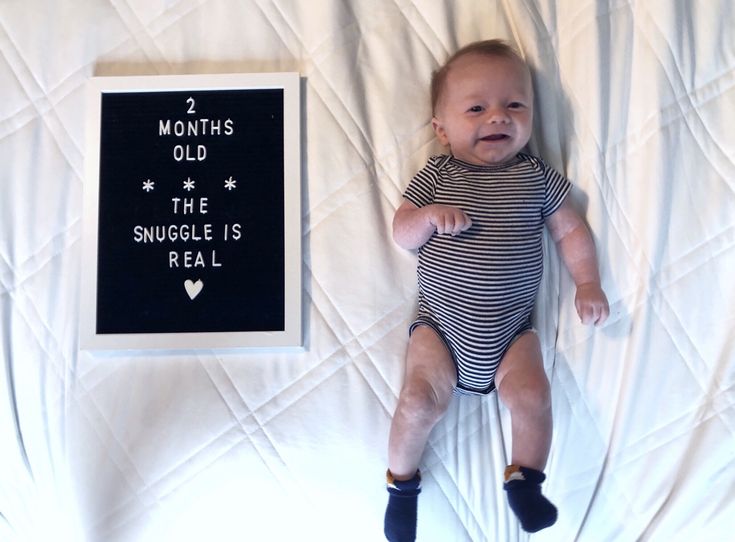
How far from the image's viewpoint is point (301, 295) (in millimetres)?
737

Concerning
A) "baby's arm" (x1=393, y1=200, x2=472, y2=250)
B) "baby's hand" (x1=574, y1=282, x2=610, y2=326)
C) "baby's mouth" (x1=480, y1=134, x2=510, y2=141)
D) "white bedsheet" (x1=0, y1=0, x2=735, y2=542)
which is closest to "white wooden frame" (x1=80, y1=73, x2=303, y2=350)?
"white bedsheet" (x1=0, y1=0, x2=735, y2=542)

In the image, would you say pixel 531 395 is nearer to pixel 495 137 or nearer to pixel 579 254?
pixel 579 254

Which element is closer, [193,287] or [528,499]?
[528,499]

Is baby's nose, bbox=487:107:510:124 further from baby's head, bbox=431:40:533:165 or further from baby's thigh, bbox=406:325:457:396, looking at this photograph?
baby's thigh, bbox=406:325:457:396

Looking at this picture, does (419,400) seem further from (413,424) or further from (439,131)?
(439,131)

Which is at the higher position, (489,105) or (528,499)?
(489,105)

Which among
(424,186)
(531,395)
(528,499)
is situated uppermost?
(424,186)

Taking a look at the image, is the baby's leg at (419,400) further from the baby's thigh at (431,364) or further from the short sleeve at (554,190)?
the short sleeve at (554,190)

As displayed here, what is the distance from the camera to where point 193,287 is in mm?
738

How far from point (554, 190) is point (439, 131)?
168 millimetres

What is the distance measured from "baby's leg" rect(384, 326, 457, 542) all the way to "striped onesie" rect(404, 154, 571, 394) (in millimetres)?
24

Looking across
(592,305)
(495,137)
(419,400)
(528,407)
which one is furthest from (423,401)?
(495,137)

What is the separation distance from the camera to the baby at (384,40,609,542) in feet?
2.23

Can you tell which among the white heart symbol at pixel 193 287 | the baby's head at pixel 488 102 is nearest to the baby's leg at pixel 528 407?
the baby's head at pixel 488 102
